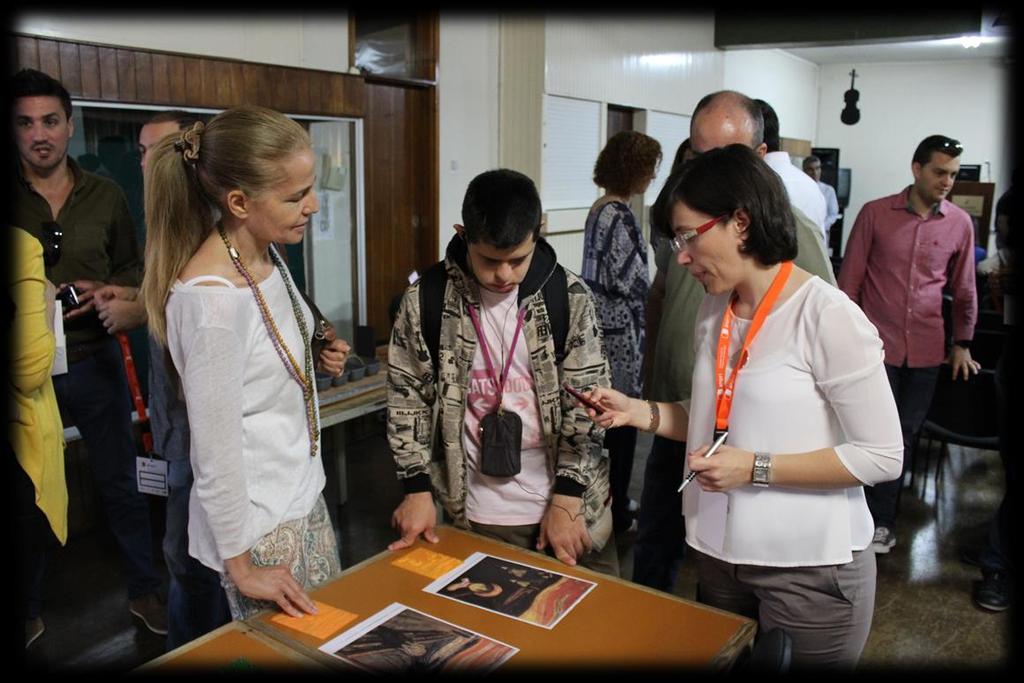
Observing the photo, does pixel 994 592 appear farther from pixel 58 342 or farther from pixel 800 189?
pixel 58 342

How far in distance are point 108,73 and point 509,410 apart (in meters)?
2.65

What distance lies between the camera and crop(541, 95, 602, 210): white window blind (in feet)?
19.9

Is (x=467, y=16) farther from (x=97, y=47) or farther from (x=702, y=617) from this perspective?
(x=702, y=617)

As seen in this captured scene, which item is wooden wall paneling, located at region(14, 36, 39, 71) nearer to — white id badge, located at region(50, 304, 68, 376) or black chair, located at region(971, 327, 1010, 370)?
white id badge, located at region(50, 304, 68, 376)

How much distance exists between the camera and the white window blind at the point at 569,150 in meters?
6.06

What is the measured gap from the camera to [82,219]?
2.54 m

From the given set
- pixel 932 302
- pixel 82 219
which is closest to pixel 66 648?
pixel 82 219

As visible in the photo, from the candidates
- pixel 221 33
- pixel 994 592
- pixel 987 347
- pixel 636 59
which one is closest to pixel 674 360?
pixel 994 592

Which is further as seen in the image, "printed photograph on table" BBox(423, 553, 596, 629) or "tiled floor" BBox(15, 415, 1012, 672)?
"tiled floor" BBox(15, 415, 1012, 672)

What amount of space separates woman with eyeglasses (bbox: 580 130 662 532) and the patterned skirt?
182cm

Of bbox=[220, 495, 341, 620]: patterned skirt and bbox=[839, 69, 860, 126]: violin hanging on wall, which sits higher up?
bbox=[839, 69, 860, 126]: violin hanging on wall

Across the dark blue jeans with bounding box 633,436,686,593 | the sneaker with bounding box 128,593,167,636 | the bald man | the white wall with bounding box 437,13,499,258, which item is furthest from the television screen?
the sneaker with bounding box 128,593,167,636

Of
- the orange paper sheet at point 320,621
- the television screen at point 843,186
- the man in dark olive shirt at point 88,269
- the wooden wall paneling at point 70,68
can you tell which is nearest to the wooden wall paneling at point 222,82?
the wooden wall paneling at point 70,68

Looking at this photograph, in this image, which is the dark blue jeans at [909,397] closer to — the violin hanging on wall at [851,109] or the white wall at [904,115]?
the violin hanging on wall at [851,109]
